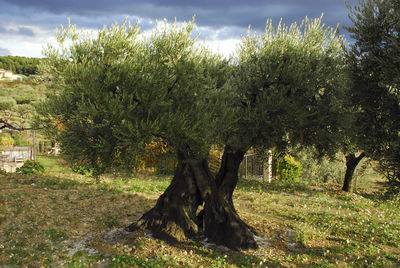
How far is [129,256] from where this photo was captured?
27.8 feet

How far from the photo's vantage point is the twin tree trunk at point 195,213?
982 centimetres

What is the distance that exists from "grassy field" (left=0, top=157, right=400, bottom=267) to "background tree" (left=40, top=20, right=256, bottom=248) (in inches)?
109

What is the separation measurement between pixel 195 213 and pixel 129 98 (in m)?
5.14

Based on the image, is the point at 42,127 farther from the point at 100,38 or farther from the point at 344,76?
the point at 344,76

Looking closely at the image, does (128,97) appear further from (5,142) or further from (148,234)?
(5,142)

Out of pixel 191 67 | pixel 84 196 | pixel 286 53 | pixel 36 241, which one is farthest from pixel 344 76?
pixel 84 196

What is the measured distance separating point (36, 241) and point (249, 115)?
7.40 meters

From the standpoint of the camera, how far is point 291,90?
8.64 m

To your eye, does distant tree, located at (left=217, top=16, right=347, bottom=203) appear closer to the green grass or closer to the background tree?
the background tree

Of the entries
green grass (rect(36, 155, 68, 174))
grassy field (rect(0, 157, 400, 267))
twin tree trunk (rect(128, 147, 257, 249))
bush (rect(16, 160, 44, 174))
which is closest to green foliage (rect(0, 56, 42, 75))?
green grass (rect(36, 155, 68, 174))

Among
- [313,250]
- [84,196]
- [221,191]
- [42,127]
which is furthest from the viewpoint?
[84,196]

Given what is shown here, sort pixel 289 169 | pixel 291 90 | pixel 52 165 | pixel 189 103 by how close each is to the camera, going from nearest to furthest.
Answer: pixel 189 103, pixel 291 90, pixel 52 165, pixel 289 169

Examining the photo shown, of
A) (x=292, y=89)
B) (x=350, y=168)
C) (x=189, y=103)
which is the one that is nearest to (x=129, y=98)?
(x=189, y=103)

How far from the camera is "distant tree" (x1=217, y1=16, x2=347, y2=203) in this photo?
859 cm
